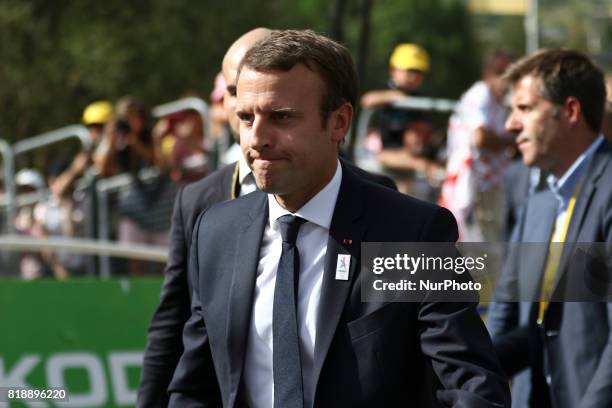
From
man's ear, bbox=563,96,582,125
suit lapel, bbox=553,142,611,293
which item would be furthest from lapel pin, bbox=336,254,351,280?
man's ear, bbox=563,96,582,125

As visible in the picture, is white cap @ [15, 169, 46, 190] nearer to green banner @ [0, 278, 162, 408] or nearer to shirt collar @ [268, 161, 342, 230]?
green banner @ [0, 278, 162, 408]

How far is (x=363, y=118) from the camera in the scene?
43.0 feet

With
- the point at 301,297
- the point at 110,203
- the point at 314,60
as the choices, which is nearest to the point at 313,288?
the point at 301,297

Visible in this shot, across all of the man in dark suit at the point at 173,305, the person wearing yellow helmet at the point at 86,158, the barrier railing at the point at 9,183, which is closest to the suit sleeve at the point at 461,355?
the man in dark suit at the point at 173,305

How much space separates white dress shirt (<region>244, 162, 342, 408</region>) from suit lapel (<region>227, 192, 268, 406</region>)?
28 millimetres

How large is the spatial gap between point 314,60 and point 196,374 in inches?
40.1

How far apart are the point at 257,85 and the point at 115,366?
14.1 ft

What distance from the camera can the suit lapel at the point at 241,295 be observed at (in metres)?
3.66

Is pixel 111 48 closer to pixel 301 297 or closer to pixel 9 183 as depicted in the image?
pixel 9 183

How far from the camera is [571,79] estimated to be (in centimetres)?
561

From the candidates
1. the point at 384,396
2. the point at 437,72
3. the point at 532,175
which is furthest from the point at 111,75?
the point at 437,72

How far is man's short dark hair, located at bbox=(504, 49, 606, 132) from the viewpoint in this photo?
5594 mm

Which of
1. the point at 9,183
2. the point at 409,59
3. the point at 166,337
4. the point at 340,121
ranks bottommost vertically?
the point at 9,183

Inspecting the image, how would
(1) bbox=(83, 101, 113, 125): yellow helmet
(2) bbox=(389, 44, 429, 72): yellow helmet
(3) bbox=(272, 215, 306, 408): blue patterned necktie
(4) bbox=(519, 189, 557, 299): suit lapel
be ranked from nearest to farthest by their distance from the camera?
(3) bbox=(272, 215, 306, 408): blue patterned necktie < (4) bbox=(519, 189, 557, 299): suit lapel < (2) bbox=(389, 44, 429, 72): yellow helmet < (1) bbox=(83, 101, 113, 125): yellow helmet
